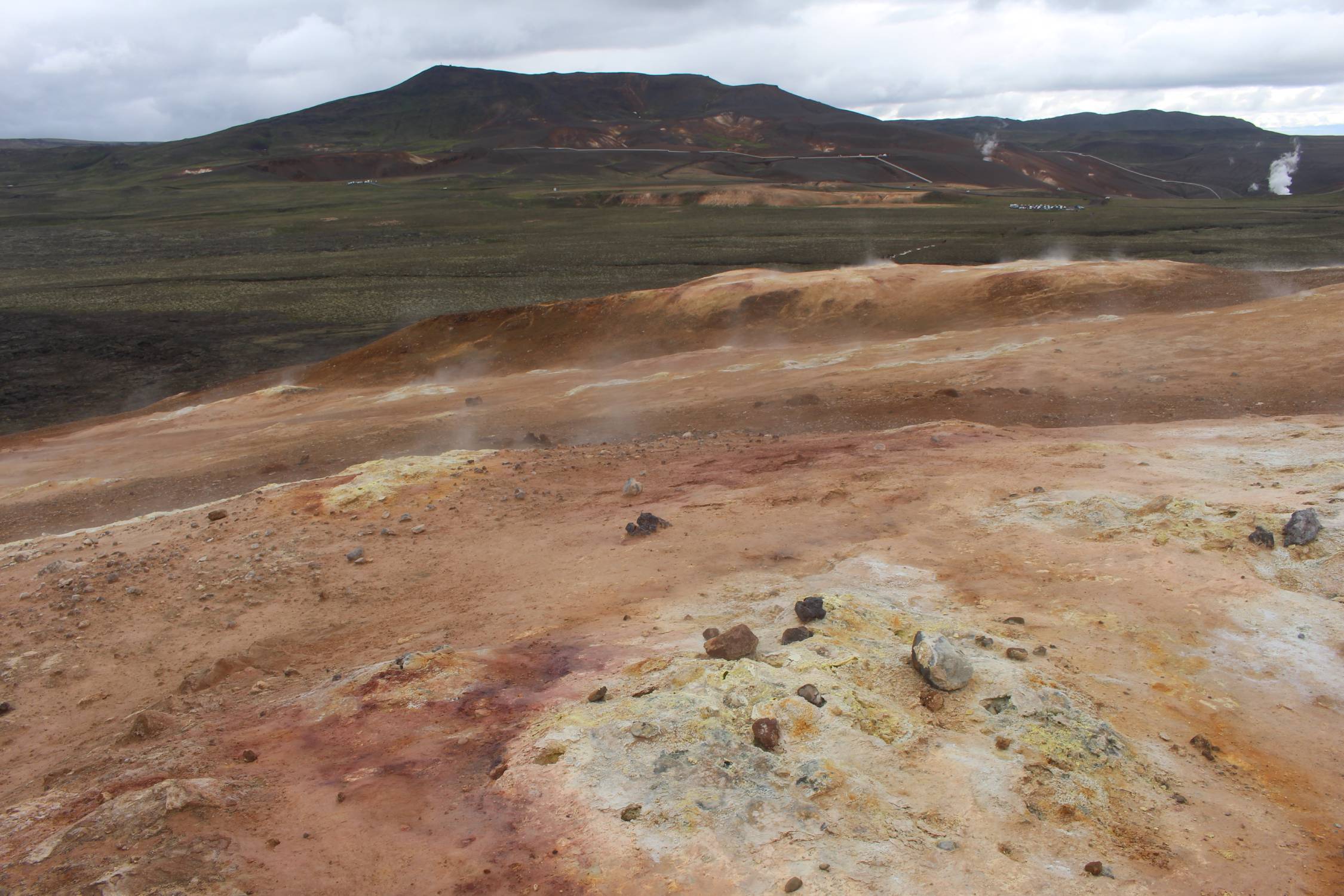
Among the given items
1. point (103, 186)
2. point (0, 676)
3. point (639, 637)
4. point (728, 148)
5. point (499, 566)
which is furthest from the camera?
point (728, 148)

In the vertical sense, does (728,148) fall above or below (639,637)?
above

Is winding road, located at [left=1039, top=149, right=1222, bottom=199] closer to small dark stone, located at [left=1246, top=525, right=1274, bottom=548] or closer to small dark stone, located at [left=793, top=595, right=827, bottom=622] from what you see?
small dark stone, located at [left=1246, top=525, right=1274, bottom=548]

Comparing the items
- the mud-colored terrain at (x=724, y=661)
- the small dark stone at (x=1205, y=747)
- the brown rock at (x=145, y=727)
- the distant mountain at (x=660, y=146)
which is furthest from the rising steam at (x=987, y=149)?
the brown rock at (x=145, y=727)

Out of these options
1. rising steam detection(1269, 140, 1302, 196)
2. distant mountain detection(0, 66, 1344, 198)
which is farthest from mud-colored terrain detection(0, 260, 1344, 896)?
rising steam detection(1269, 140, 1302, 196)

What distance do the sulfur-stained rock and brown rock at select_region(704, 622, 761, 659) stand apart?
3.92 feet

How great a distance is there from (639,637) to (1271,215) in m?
72.3

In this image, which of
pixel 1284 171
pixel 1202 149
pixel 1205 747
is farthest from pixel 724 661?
pixel 1202 149

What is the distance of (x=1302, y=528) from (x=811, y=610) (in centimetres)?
452

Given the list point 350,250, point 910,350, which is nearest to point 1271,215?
point 910,350

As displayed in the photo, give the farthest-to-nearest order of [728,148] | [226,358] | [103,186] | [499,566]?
[728,148] → [103,186] → [226,358] → [499,566]

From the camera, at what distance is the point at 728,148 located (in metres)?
137

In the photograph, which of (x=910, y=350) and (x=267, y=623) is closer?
(x=267, y=623)

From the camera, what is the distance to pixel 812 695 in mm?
5844

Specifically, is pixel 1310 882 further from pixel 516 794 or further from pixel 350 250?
pixel 350 250
